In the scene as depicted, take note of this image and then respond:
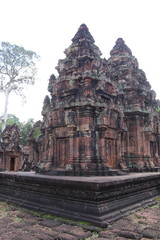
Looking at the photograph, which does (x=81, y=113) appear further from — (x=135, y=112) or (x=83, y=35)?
(x=135, y=112)

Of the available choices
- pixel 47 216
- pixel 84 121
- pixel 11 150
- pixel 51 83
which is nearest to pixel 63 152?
pixel 84 121

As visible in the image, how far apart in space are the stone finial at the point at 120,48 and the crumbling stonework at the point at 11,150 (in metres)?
12.2

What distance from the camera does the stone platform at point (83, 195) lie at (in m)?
3.91

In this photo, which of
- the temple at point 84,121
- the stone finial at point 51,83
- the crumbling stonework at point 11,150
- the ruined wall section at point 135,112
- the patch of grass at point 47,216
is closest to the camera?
the patch of grass at point 47,216

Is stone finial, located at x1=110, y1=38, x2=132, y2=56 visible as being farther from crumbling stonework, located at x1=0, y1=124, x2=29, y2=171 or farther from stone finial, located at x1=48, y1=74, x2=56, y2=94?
crumbling stonework, located at x1=0, y1=124, x2=29, y2=171

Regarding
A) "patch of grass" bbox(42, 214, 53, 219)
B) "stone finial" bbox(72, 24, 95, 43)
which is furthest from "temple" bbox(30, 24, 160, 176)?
"patch of grass" bbox(42, 214, 53, 219)

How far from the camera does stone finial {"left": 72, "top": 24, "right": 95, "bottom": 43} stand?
27.4 ft

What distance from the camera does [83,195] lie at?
4.13 meters

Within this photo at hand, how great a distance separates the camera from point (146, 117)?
416 inches

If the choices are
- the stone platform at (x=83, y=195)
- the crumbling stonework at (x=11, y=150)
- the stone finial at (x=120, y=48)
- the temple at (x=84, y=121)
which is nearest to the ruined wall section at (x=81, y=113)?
the temple at (x=84, y=121)

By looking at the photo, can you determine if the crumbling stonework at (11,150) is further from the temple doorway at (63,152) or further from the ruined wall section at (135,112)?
the temple doorway at (63,152)

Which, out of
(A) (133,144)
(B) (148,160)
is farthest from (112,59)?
(B) (148,160)

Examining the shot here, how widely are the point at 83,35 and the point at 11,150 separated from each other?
13908mm

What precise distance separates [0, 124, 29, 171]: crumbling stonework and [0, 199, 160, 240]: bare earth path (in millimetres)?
14770
